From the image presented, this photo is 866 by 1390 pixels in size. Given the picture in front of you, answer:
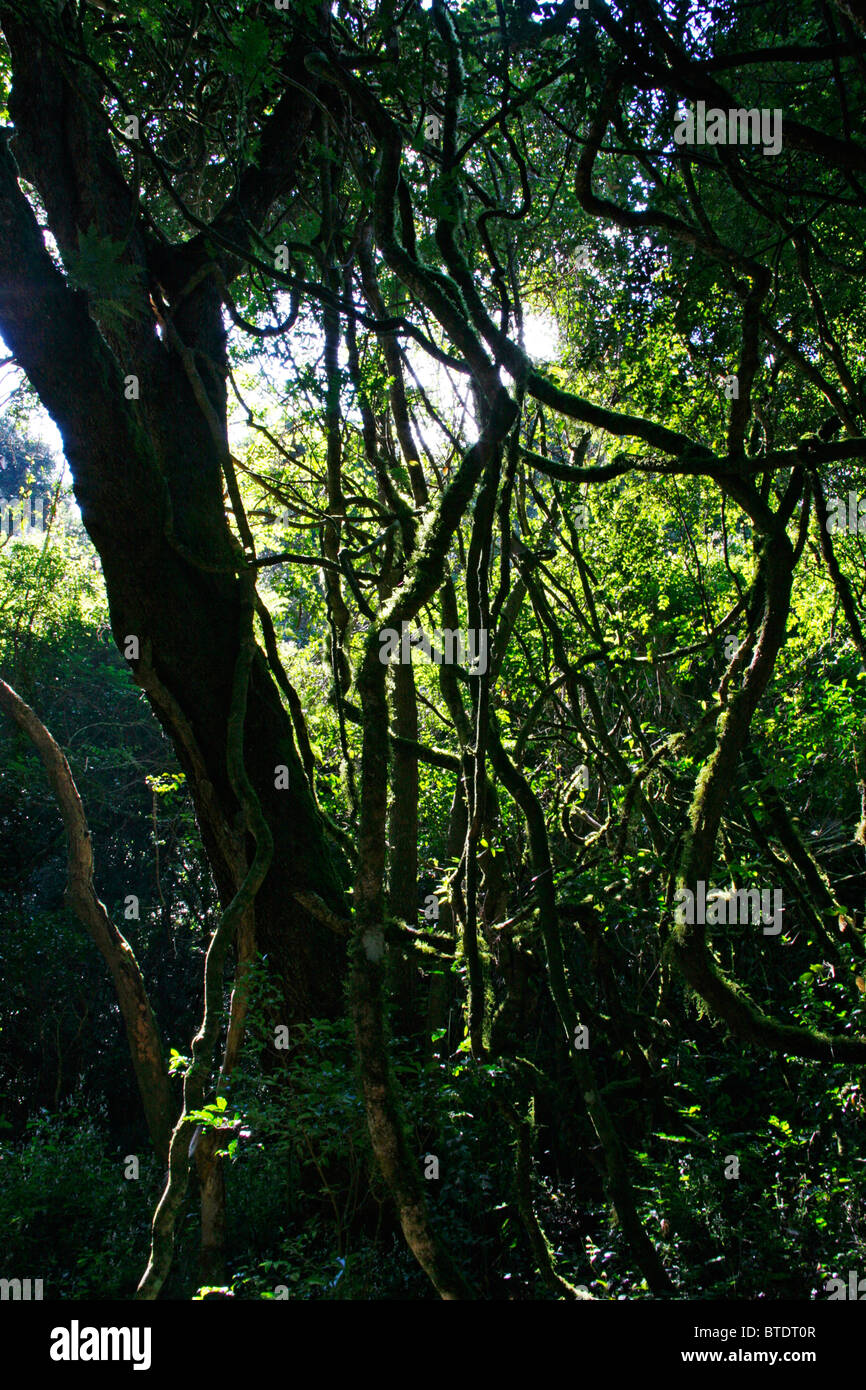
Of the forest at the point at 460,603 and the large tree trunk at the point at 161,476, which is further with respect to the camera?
the large tree trunk at the point at 161,476

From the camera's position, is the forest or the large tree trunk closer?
the forest

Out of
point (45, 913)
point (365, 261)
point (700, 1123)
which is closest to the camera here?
point (365, 261)

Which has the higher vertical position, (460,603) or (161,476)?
(460,603)

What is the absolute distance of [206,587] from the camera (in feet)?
14.0

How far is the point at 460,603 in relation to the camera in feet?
23.2

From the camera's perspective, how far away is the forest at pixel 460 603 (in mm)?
2840

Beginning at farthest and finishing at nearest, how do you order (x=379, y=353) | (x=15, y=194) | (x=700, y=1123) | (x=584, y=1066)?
1. (x=379, y=353)
2. (x=700, y=1123)
3. (x=15, y=194)
4. (x=584, y=1066)

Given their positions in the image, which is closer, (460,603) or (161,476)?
(161,476)

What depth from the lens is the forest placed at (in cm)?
284

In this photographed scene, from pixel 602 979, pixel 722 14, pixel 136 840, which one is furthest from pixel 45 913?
pixel 722 14

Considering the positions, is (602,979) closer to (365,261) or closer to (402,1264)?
(402,1264)

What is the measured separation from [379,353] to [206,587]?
7.19 ft

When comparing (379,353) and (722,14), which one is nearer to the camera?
(722,14)

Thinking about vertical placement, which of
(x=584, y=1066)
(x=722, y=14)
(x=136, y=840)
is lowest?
(x=584, y=1066)
